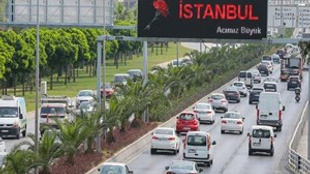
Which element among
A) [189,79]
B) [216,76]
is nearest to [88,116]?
[189,79]

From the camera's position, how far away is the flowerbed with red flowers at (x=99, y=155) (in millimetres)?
43469

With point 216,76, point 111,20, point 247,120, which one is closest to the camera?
point 111,20

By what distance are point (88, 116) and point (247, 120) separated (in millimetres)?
31276

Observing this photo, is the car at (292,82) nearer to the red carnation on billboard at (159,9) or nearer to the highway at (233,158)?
the highway at (233,158)

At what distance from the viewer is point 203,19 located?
48781mm

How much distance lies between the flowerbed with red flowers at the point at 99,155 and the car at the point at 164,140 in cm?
152

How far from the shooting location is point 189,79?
86.1m

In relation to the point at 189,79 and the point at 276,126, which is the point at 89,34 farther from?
the point at 276,126

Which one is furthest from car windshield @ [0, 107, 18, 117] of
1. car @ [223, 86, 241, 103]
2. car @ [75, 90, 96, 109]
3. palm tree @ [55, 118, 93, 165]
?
car @ [223, 86, 241, 103]

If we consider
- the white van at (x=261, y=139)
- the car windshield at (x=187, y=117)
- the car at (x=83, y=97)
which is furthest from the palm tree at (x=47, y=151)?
the car at (x=83, y=97)

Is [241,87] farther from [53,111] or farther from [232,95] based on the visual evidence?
[53,111]

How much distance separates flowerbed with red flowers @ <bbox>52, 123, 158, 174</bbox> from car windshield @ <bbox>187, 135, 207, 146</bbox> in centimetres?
375

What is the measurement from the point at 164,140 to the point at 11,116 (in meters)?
9.94

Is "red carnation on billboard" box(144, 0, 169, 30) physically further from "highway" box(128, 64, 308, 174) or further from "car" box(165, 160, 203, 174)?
"car" box(165, 160, 203, 174)
